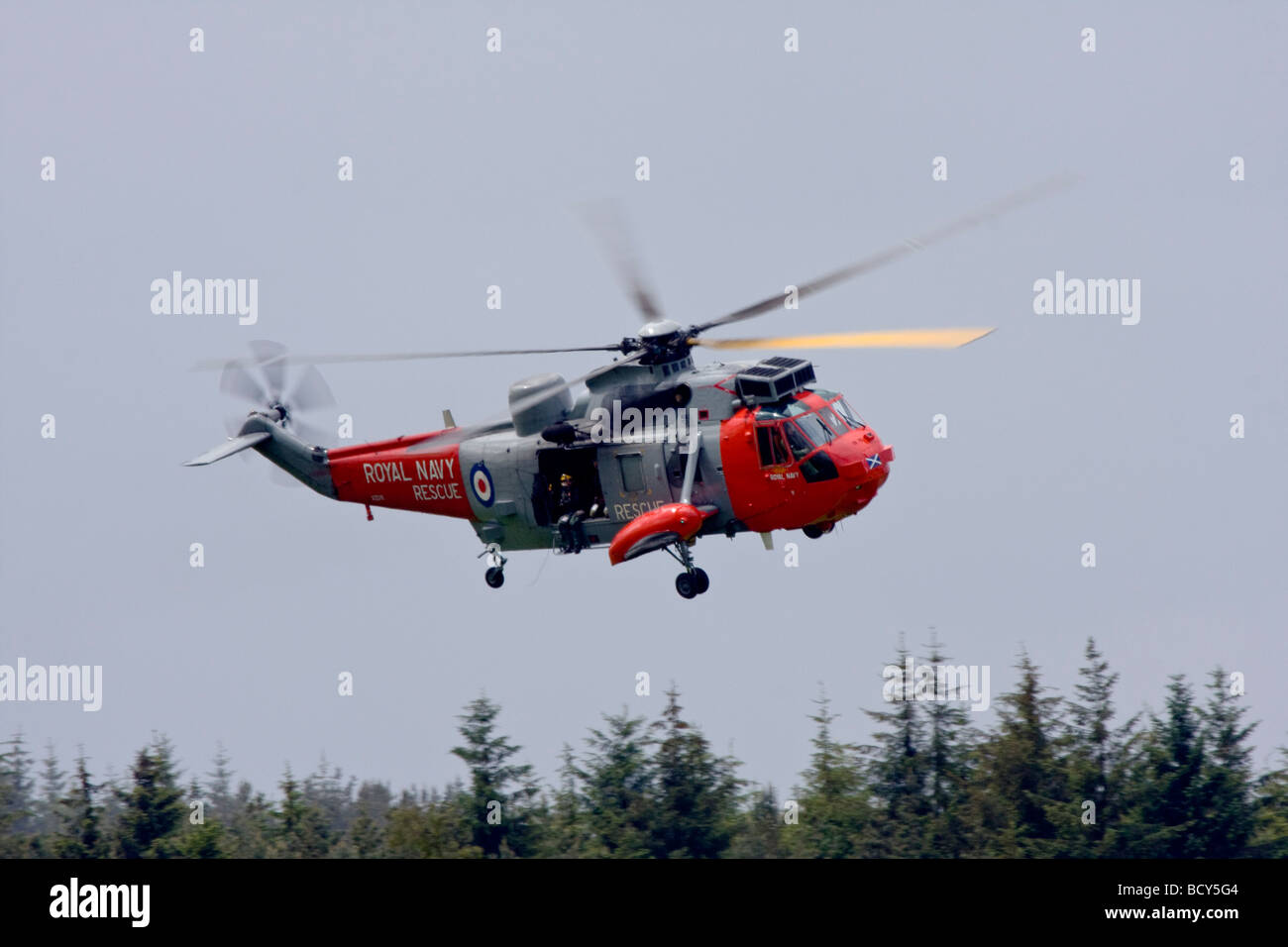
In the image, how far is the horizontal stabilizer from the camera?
148ft

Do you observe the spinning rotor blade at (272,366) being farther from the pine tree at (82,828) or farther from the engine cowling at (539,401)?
the pine tree at (82,828)

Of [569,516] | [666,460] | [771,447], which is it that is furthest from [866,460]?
[569,516]

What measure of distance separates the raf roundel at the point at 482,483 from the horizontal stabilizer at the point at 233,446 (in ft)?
17.9

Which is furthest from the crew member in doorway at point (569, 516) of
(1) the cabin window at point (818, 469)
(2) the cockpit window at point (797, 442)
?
(1) the cabin window at point (818, 469)

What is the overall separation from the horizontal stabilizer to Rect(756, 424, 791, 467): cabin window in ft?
38.8

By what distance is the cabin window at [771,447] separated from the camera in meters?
39.5

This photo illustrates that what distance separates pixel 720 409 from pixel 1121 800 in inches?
1105

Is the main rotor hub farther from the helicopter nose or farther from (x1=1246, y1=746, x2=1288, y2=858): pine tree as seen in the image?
(x1=1246, y1=746, x2=1288, y2=858): pine tree

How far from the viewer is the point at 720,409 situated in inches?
1581

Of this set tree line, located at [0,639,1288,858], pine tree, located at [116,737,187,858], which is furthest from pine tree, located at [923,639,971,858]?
pine tree, located at [116,737,187,858]
